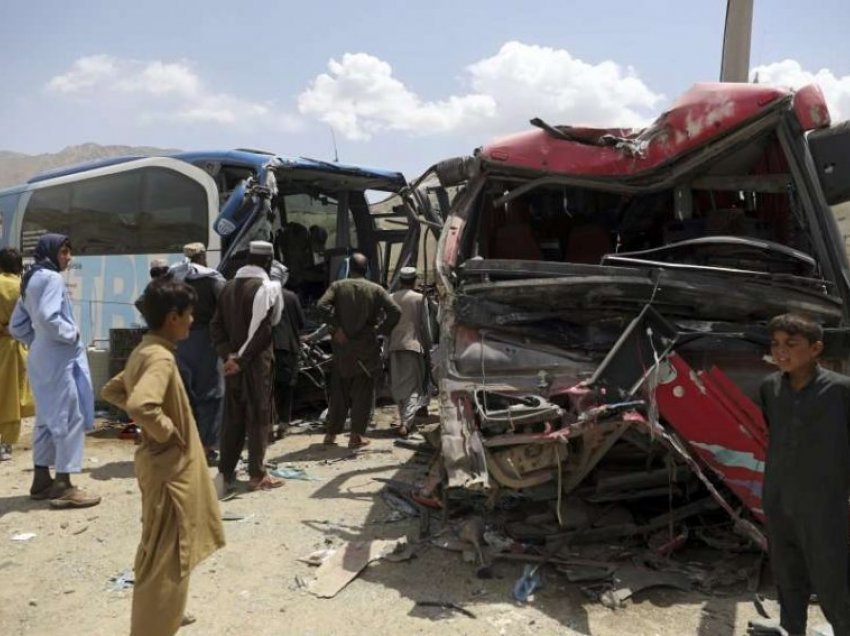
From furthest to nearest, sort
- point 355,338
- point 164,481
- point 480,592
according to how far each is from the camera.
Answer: point 355,338 < point 480,592 < point 164,481

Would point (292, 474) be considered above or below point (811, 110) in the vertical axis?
below

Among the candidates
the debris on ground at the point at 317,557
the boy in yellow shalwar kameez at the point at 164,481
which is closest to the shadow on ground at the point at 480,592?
the debris on ground at the point at 317,557

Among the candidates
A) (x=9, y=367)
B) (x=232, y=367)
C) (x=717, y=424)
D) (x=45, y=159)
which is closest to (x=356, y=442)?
(x=232, y=367)

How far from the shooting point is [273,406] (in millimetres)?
6691

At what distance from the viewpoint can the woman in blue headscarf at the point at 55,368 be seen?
459 centimetres

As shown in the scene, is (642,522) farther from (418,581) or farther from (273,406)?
(273,406)

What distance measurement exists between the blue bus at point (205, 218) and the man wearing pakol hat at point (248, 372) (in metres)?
1.72

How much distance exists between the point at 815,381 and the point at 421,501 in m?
2.40

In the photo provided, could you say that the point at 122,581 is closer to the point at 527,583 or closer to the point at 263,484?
the point at 263,484

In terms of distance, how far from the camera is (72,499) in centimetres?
469

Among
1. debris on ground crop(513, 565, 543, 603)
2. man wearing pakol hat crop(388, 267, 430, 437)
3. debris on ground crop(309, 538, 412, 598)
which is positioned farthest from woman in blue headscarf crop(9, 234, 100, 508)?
debris on ground crop(513, 565, 543, 603)

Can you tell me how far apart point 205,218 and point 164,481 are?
17.0 ft

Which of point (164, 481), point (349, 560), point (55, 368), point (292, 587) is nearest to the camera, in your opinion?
point (164, 481)

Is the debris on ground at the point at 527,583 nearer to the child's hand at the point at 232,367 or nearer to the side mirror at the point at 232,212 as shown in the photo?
the child's hand at the point at 232,367
